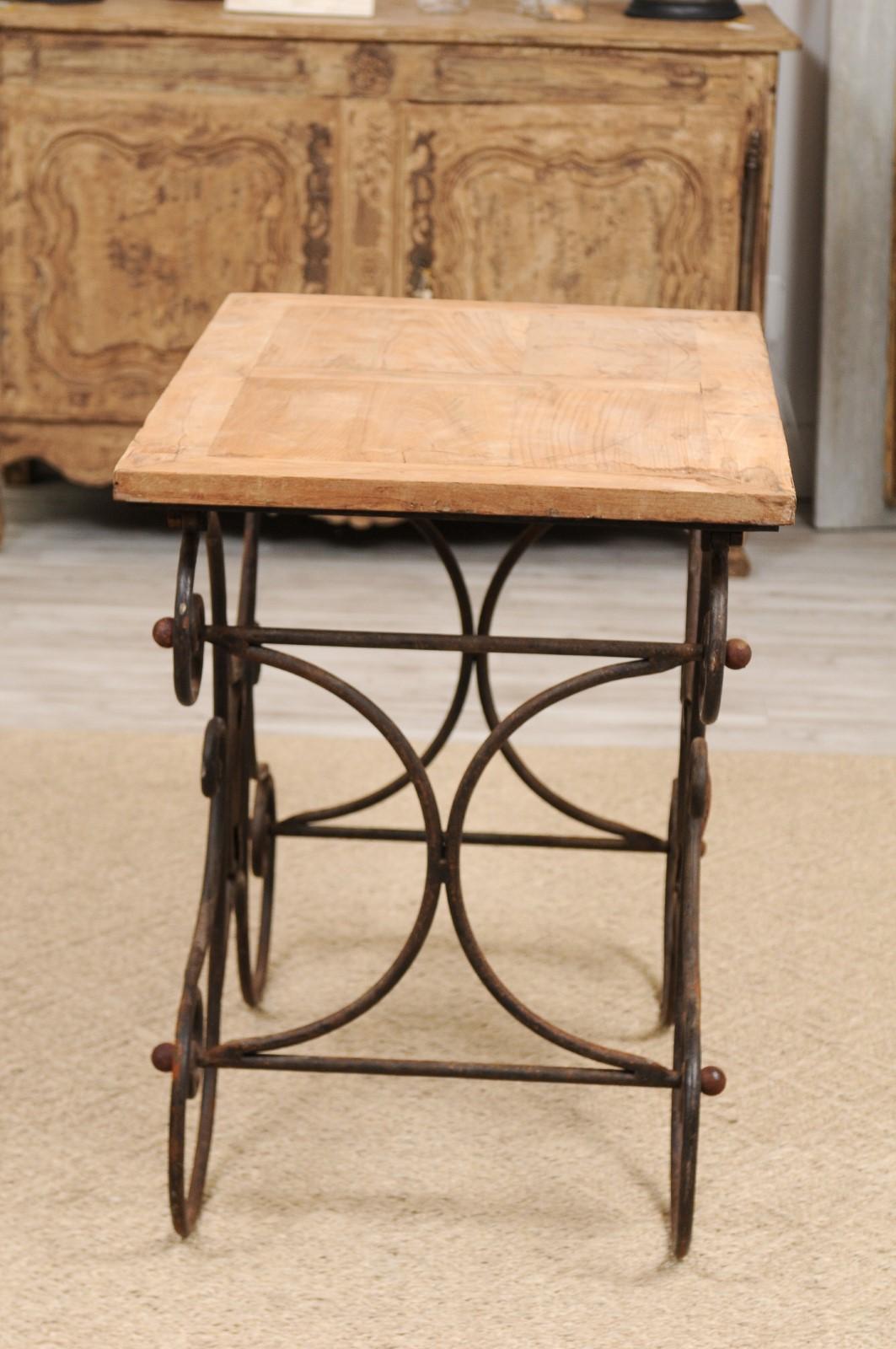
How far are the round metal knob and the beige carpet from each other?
140 mm

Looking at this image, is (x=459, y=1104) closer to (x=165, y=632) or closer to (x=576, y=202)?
(x=165, y=632)

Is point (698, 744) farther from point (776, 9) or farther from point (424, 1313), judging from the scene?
point (776, 9)

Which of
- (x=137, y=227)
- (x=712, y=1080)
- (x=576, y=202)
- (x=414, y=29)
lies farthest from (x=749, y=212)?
(x=712, y=1080)

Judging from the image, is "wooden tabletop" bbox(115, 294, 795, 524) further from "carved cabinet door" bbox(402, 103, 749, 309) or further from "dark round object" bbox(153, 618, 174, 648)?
"carved cabinet door" bbox(402, 103, 749, 309)

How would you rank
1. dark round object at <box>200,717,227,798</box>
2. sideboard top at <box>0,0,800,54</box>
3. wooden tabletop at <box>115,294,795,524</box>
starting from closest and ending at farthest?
wooden tabletop at <box>115,294,795,524</box> < dark round object at <box>200,717,227,798</box> < sideboard top at <box>0,0,800,54</box>

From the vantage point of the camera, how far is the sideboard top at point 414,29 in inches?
117

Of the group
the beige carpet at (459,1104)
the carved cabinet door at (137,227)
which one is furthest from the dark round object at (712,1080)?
the carved cabinet door at (137,227)

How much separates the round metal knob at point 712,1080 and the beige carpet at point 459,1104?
5.5 inches

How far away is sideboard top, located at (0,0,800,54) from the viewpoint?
297cm

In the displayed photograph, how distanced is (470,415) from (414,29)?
177cm

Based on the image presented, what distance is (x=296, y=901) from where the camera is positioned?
210cm

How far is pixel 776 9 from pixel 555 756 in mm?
1822

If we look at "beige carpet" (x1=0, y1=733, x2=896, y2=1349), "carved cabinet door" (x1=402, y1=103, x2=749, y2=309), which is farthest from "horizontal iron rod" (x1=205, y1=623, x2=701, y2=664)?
"carved cabinet door" (x1=402, y1=103, x2=749, y2=309)

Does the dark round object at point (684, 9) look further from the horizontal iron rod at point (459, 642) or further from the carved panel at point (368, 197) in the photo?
the horizontal iron rod at point (459, 642)
